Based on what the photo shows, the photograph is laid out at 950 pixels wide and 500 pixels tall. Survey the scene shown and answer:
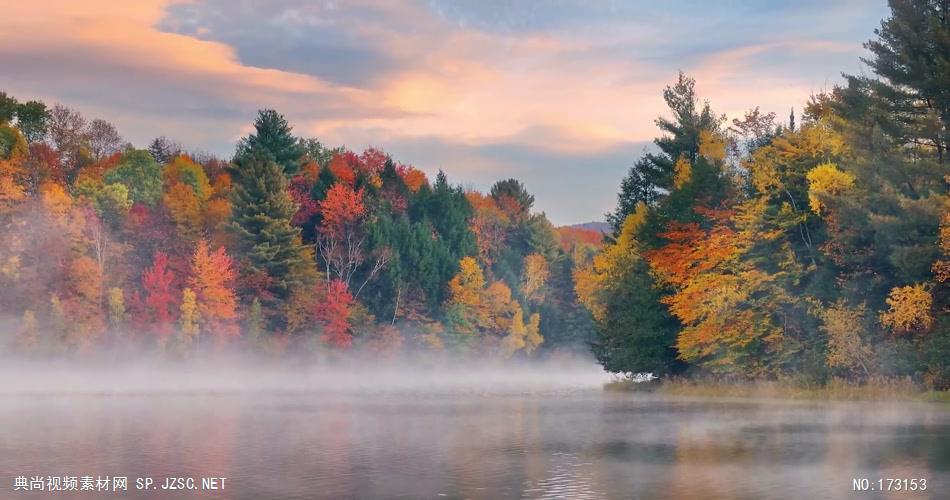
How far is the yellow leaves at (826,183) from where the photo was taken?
57.5 m

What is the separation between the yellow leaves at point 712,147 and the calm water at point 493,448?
99.9ft

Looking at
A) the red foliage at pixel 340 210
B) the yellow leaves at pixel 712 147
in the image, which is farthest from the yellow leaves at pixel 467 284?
the yellow leaves at pixel 712 147

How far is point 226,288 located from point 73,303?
46.6 ft

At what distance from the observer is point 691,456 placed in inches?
1284

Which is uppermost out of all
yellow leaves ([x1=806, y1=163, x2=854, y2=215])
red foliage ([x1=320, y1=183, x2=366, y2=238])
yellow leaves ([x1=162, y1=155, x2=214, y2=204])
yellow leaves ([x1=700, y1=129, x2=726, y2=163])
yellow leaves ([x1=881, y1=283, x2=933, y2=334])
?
yellow leaves ([x1=162, y1=155, x2=214, y2=204])

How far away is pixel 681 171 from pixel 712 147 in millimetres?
3088

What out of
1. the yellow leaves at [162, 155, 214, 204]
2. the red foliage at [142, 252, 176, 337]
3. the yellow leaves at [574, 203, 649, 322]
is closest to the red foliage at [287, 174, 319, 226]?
the yellow leaves at [162, 155, 214, 204]

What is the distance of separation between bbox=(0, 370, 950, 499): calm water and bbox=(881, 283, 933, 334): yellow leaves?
15.2ft

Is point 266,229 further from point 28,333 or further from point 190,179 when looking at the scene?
point 28,333

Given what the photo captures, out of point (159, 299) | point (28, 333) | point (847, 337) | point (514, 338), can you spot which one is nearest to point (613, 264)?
point (847, 337)

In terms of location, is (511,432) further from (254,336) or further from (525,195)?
(525,195)

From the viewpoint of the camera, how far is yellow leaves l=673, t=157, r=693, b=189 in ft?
267

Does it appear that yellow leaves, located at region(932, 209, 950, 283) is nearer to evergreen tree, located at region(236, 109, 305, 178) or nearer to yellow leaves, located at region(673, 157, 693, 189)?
yellow leaves, located at region(673, 157, 693, 189)

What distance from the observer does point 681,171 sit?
84.9 metres
